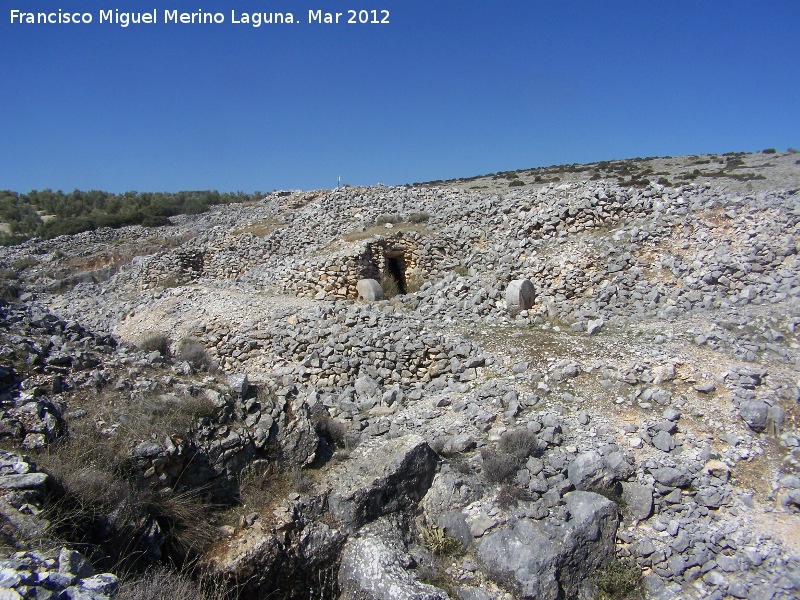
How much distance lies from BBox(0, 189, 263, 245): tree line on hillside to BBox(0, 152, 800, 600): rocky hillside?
21784mm

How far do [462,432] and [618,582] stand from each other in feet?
8.81

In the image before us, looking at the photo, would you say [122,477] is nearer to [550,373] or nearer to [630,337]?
[550,373]

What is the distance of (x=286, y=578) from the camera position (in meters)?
5.30

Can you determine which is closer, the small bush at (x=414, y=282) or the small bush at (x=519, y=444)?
the small bush at (x=519, y=444)

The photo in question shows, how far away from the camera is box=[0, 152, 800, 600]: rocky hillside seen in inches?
197

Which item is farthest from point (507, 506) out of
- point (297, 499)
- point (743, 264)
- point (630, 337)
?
point (743, 264)

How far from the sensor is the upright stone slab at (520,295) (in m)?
11.4

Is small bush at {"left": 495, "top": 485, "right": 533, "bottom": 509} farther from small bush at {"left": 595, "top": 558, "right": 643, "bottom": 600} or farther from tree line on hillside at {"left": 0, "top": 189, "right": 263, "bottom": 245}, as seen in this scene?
tree line on hillside at {"left": 0, "top": 189, "right": 263, "bottom": 245}

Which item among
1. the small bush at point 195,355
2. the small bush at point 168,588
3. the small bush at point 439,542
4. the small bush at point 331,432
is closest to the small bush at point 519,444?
the small bush at point 439,542

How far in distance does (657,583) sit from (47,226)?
118 ft

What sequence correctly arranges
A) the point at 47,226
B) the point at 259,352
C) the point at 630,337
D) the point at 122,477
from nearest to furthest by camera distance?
the point at 122,477 → the point at 630,337 → the point at 259,352 → the point at 47,226

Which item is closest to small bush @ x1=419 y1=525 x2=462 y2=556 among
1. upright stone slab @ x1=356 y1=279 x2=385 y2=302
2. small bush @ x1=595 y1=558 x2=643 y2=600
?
small bush @ x1=595 y1=558 x2=643 y2=600

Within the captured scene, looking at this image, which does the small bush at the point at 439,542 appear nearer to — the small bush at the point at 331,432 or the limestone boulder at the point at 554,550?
the limestone boulder at the point at 554,550

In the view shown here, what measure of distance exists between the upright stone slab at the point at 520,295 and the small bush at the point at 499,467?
5.23m
